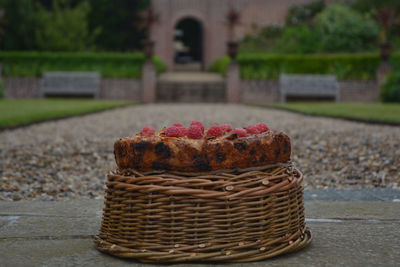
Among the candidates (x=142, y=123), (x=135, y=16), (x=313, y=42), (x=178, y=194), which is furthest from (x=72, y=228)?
(x=135, y=16)

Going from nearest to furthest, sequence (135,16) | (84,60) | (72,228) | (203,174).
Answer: (203,174), (72,228), (84,60), (135,16)

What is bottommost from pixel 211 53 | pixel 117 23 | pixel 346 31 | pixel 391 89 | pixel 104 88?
pixel 104 88

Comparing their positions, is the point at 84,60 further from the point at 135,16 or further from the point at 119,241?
the point at 119,241

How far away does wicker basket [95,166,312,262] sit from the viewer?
6.61ft

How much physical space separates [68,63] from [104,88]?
171 centimetres

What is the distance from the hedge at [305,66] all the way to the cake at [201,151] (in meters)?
15.9

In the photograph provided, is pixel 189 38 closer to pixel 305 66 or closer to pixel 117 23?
pixel 117 23

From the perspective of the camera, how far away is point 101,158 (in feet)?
18.3

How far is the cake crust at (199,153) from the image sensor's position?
6.72 feet

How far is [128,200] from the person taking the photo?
2.11 metres

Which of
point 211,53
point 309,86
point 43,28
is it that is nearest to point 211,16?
point 211,53

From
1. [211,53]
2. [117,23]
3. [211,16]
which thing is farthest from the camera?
[211,53]

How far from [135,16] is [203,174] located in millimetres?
25655

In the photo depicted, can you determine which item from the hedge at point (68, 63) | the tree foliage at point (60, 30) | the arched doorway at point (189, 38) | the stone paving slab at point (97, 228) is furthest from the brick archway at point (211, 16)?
the stone paving slab at point (97, 228)
